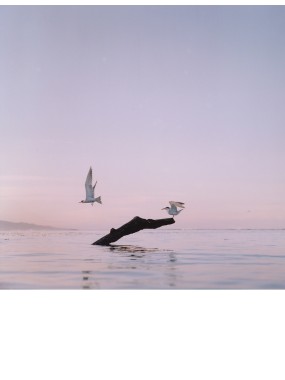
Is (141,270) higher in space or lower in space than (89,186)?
lower

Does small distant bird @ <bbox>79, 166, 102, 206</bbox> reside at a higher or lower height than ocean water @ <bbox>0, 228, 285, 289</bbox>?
higher

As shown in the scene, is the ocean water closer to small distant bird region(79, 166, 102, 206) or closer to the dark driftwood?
the dark driftwood

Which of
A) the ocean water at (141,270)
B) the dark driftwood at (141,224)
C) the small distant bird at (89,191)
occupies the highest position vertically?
the small distant bird at (89,191)

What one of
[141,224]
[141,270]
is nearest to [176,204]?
[141,224]

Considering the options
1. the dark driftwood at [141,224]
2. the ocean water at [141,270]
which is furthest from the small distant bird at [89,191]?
the ocean water at [141,270]

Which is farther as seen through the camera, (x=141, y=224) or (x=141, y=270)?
A: (x=141, y=224)

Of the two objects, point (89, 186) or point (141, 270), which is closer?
point (141, 270)

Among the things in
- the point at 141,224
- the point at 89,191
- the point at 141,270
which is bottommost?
the point at 141,270

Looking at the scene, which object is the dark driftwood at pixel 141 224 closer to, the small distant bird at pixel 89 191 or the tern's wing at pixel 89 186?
the small distant bird at pixel 89 191

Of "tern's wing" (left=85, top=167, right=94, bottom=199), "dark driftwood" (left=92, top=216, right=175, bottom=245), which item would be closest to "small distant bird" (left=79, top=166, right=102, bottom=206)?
"tern's wing" (left=85, top=167, right=94, bottom=199)

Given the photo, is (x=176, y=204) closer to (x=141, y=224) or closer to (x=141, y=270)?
(x=141, y=224)
